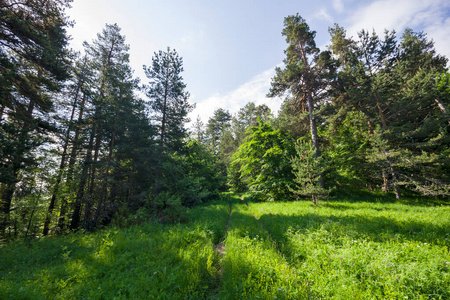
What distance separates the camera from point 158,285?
4141 millimetres

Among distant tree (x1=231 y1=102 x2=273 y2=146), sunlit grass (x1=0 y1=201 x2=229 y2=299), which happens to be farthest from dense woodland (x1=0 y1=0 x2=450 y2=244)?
distant tree (x1=231 y1=102 x2=273 y2=146)

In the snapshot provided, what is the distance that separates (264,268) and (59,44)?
19.6 meters

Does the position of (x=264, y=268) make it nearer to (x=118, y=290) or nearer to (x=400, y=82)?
(x=118, y=290)

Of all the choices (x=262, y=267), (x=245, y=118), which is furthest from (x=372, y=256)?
(x=245, y=118)

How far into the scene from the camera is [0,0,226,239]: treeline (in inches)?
342

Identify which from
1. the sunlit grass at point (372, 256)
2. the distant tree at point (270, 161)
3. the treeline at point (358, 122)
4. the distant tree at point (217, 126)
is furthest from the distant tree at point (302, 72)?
the distant tree at point (217, 126)

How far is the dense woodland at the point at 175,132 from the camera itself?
A: 10.6 metres

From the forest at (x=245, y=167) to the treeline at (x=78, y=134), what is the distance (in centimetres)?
11

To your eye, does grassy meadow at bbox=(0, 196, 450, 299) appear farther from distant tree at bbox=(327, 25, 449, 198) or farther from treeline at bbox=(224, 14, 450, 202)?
distant tree at bbox=(327, 25, 449, 198)

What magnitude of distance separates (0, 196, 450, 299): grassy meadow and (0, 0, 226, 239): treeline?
4.84 m

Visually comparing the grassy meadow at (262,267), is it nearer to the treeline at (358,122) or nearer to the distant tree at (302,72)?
the treeline at (358,122)

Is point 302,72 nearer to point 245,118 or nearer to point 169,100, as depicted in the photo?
point 169,100

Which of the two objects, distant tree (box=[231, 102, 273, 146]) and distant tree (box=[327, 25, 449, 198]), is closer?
distant tree (box=[327, 25, 449, 198])

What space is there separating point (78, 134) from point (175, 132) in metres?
9.25
